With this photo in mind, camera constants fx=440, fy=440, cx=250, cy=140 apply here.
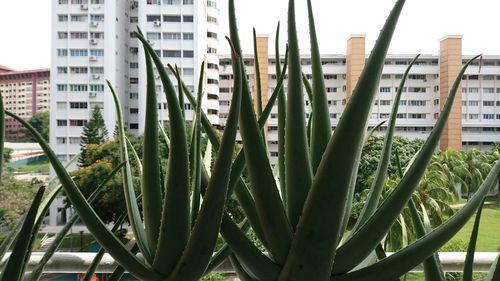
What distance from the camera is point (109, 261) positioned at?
18.4 inches

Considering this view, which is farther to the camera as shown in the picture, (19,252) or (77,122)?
(77,122)

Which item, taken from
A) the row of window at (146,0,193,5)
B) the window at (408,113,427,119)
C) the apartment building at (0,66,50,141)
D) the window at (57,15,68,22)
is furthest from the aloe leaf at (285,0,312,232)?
the apartment building at (0,66,50,141)

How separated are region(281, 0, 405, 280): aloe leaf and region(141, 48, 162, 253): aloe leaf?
83mm

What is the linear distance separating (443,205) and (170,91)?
5.85m

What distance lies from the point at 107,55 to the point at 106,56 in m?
0.04

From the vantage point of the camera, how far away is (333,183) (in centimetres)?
18

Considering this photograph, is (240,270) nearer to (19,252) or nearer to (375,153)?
(19,252)

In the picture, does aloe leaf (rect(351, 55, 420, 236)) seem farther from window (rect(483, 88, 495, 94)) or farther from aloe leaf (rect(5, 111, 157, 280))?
window (rect(483, 88, 495, 94))

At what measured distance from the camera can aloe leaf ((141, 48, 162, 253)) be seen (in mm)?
232

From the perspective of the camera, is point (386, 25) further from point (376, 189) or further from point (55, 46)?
point (55, 46)

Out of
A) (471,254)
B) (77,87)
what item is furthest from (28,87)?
(471,254)

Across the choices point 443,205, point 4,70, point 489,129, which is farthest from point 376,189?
point 4,70

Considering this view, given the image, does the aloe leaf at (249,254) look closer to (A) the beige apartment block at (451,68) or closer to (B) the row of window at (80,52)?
(A) the beige apartment block at (451,68)

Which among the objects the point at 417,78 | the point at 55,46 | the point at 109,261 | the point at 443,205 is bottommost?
the point at 443,205
